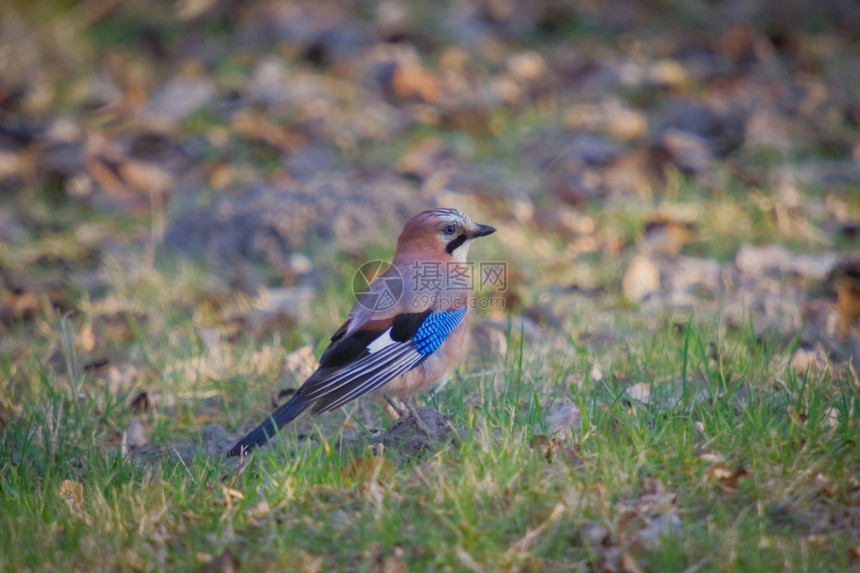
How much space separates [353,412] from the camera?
3850 mm

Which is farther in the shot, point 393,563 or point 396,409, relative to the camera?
point 396,409

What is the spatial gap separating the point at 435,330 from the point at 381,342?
24 centimetres

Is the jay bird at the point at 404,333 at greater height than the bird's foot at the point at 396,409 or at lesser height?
greater

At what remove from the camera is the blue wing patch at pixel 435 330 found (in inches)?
140

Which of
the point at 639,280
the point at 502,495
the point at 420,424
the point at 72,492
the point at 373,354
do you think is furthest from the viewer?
the point at 639,280

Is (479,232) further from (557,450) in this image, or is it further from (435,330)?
(557,450)

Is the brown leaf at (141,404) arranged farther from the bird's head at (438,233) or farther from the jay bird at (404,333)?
the bird's head at (438,233)

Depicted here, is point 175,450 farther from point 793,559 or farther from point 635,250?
point 635,250

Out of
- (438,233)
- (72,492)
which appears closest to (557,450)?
(438,233)

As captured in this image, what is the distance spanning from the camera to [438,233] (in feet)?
13.4

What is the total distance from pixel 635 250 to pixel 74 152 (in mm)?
4428

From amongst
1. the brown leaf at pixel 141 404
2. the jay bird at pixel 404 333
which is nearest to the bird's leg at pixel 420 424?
the jay bird at pixel 404 333

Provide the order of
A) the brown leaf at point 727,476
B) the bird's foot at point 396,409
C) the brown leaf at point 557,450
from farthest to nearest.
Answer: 1. the bird's foot at point 396,409
2. the brown leaf at point 557,450
3. the brown leaf at point 727,476

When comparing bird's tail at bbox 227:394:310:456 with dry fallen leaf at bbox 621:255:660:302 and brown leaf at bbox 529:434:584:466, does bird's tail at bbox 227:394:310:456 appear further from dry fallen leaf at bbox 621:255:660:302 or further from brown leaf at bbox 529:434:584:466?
dry fallen leaf at bbox 621:255:660:302
